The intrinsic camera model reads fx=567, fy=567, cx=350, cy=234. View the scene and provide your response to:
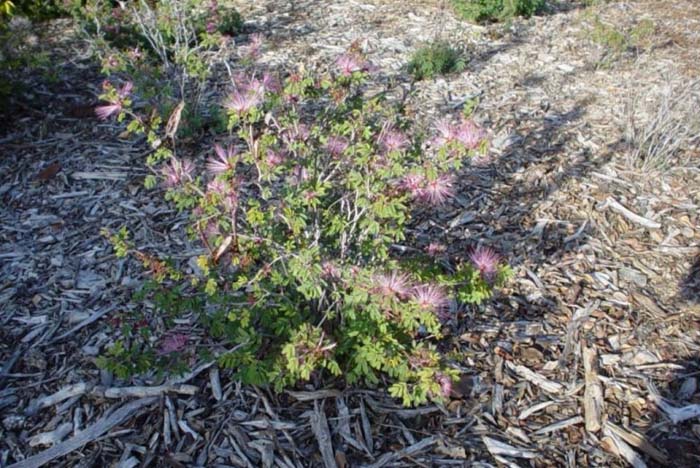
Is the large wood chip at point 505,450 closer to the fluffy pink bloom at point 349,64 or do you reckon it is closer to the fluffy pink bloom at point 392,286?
Answer: the fluffy pink bloom at point 392,286

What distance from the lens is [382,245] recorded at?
6.89 ft

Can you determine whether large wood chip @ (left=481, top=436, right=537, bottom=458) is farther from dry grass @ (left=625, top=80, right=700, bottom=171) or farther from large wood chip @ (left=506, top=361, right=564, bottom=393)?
dry grass @ (left=625, top=80, right=700, bottom=171)

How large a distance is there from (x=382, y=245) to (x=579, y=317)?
1.24 metres

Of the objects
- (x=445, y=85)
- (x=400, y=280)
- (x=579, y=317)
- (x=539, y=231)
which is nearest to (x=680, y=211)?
(x=539, y=231)

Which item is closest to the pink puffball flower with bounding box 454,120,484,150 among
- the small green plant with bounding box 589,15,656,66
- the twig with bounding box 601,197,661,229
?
the twig with bounding box 601,197,661,229

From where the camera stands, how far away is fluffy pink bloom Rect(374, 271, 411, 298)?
1857 millimetres

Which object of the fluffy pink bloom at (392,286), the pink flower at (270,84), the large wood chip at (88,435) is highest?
the pink flower at (270,84)

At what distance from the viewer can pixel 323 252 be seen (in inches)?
85.6

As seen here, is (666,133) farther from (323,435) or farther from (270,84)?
(323,435)

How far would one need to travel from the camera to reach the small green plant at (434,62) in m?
4.62

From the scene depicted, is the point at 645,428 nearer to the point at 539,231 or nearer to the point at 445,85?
the point at 539,231

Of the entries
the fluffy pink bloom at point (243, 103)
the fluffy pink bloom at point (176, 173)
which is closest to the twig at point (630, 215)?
the fluffy pink bloom at point (243, 103)

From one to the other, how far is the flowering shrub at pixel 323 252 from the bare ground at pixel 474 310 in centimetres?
A: 27

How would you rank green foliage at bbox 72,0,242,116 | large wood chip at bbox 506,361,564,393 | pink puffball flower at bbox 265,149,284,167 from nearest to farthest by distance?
pink puffball flower at bbox 265,149,284,167, large wood chip at bbox 506,361,564,393, green foliage at bbox 72,0,242,116
